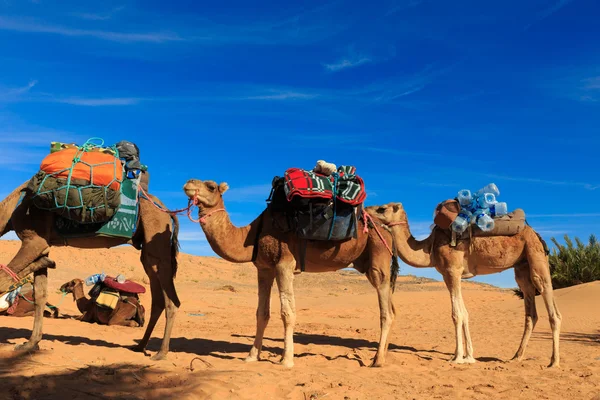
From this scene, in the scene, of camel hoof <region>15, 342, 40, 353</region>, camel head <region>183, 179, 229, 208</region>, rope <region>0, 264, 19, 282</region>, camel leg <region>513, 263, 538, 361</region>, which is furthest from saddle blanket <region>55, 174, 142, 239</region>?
camel leg <region>513, 263, 538, 361</region>

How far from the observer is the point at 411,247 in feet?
30.4

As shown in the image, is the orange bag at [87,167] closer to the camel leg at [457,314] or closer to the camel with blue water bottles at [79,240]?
the camel with blue water bottles at [79,240]

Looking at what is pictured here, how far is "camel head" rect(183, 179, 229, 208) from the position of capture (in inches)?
306

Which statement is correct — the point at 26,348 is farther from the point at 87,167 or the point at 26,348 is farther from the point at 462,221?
the point at 462,221

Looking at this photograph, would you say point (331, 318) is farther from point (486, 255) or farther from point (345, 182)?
point (345, 182)

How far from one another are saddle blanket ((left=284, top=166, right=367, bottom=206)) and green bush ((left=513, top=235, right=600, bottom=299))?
15.1 meters

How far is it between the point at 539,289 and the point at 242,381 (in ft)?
19.6

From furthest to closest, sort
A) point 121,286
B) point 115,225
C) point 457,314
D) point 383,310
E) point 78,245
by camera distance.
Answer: point 121,286, point 457,314, point 383,310, point 78,245, point 115,225

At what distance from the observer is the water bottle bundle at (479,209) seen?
8.98m

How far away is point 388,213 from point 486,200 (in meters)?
1.73

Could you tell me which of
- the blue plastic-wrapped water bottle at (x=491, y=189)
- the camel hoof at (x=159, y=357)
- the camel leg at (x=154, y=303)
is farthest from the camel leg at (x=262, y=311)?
the blue plastic-wrapped water bottle at (x=491, y=189)

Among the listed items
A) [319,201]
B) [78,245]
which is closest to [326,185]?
[319,201]

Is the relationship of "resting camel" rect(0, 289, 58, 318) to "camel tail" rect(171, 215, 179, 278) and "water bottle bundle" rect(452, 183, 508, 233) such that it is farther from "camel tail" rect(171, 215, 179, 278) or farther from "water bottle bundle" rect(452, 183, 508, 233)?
"water bottle bundle" rect(452, 183, 508, 233)

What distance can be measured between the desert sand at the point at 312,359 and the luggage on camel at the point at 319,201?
2.16 metres
